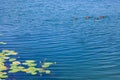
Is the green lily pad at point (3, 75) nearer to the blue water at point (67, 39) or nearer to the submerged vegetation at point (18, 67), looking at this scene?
the submerged vegetation at point (18, 67)

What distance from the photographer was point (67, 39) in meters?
20.8

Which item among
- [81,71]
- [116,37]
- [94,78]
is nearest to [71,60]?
[81,71]

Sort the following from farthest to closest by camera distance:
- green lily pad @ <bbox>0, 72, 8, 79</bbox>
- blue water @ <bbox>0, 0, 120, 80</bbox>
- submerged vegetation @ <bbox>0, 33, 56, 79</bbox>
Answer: blue water @ <bbox>0, 0, 120, 80</bbox>, submerged vegetation @ <bbox>0, 33, 56, 79</bbox>, green lily pad @ <bbox>0, 72, 8, 79</bbox>

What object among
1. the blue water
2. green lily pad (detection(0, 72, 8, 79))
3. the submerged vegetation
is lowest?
green lily pad (detection(0, 72, 8, 79))

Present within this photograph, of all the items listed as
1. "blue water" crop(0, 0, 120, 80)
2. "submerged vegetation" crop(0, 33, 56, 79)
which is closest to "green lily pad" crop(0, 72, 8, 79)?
"submerged vegetation" crop(0, 33, 56, 79)

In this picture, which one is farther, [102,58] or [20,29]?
[20,29]

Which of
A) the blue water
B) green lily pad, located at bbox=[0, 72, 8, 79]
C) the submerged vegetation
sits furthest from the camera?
the blue water

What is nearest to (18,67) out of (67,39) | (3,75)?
(3,75)

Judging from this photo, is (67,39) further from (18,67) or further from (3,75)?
(3,75)

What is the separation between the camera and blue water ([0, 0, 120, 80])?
14621 millimetres

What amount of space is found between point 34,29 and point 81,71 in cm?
1051

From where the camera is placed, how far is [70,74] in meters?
14.1

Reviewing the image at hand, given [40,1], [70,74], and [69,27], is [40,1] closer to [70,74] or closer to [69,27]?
[69,27]

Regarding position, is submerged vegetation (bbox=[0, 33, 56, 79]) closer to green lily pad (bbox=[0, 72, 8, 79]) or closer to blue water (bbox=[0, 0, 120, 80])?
green lily pad (bbox=[0, 72, 8, 79])
